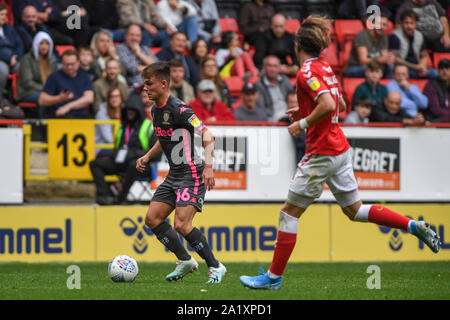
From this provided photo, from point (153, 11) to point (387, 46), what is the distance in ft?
14.8

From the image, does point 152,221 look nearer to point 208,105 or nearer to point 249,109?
point 208,105

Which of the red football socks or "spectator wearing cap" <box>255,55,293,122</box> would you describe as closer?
the red football socks

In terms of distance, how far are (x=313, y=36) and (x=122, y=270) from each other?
9.65 ft

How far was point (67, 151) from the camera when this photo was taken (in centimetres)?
1214

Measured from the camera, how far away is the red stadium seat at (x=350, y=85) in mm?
14977

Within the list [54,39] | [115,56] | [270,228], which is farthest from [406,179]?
[54,39]

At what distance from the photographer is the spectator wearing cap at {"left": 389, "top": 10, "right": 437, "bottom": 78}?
16.2m

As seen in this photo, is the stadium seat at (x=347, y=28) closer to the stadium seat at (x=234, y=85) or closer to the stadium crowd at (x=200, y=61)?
the stadium crowd at (x=200, y=61)

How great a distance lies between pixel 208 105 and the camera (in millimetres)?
13016

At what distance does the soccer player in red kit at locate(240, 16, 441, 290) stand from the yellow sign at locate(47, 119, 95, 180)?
5.78 m

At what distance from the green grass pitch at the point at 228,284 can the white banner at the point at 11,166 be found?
107 centimetres

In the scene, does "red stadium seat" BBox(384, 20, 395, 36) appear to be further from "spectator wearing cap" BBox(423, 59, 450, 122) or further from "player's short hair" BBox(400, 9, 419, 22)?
"spectator wearing cap" BBox(423, 59, 450, 122)

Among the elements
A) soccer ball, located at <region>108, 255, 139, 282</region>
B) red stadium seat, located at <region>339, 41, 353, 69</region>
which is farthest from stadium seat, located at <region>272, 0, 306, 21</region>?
soccer ball, located at <region>108, 255, 139, 282</region>

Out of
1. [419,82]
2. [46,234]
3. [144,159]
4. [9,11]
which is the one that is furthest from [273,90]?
[144,159]
